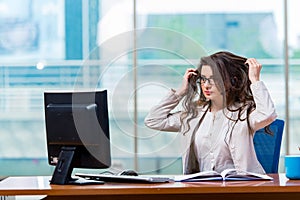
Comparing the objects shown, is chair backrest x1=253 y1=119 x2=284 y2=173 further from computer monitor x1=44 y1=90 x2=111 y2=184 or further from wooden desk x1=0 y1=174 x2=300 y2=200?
computer monitor x1=44 y1=90 x2=111 y2=184

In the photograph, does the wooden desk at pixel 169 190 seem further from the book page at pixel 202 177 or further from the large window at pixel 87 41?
the large window at pixel 87 41

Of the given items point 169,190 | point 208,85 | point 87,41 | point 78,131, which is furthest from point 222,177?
point 87,41

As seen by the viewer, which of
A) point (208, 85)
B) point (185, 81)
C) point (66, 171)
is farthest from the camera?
point (185, 81)

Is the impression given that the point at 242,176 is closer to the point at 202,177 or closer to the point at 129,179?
the point at 202,177

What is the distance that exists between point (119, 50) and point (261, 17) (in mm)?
2125

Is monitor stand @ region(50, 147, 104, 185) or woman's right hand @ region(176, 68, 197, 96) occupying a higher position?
woman's right hand @ region(176, 68, 197, 96)

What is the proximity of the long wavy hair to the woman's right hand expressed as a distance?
0.05 ft

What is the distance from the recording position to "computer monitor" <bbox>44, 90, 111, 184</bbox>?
263cm

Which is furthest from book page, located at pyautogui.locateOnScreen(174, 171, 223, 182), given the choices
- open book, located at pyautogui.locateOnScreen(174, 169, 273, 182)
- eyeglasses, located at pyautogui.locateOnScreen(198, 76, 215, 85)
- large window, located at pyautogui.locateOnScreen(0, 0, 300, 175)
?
large window, located at pyautogui.locateOnScreen(0, 0, 300, 175)

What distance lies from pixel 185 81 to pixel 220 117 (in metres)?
0.22

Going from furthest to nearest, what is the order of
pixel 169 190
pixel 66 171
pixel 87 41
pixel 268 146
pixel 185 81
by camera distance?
pixel 87 41, pixel 268 146, pixel 185 81, pixel 66 171, pixel 169 190

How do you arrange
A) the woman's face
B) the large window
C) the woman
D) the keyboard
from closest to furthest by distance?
1. the keyboard
2. the woman's face
3. the woman
4. the large window

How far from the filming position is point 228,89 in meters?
2.99

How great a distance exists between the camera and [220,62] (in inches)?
119
